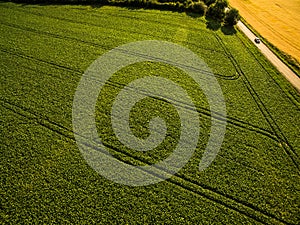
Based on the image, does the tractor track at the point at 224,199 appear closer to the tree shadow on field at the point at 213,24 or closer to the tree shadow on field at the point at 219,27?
the tree shadow on field at the point at 219,27

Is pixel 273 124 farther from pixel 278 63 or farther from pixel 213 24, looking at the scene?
pixel 213 24

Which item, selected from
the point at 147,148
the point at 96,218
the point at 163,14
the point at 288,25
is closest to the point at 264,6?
the point at 288,25

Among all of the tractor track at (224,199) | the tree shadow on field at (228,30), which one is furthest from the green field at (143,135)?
the tree shadow on field at (228,30)

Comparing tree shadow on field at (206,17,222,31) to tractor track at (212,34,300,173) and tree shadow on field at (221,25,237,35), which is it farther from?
tractor track at (212,34,300,173)

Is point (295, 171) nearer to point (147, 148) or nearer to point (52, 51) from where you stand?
point (147, 148)

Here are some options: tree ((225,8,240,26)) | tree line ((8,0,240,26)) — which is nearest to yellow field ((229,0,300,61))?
tree ((225,8,240,26))
